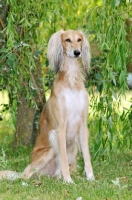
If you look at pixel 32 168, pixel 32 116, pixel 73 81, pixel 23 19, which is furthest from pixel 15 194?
pixel 32 116

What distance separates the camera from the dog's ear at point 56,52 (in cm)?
591

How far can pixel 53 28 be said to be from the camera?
752cm

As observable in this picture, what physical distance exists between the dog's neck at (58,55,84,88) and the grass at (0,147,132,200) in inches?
37.4

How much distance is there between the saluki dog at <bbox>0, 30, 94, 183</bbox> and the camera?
19.1 feet

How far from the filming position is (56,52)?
5910 mm

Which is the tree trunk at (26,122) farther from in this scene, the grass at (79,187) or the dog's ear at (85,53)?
the dog's ear at (85,53)

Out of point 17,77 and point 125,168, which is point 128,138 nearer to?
point 125,168

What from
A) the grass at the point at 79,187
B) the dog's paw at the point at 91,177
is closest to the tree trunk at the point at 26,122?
the grass at the point at 79,187

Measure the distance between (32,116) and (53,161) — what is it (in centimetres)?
192

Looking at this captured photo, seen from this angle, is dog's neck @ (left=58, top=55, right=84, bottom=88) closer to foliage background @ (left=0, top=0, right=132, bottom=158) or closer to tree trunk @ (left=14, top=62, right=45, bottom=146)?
foliage background @ (left=0, top=0, right=132, bottom=158)

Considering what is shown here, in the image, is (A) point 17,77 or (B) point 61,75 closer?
(B) point 61,75

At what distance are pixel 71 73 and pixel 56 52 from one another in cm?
26

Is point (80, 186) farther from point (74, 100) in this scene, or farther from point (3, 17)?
point (3, 17)

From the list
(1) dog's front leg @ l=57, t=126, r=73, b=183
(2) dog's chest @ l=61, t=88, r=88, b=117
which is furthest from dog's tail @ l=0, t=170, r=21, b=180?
(2) dog's chest @ l=61, t=88, r=88, b=117
